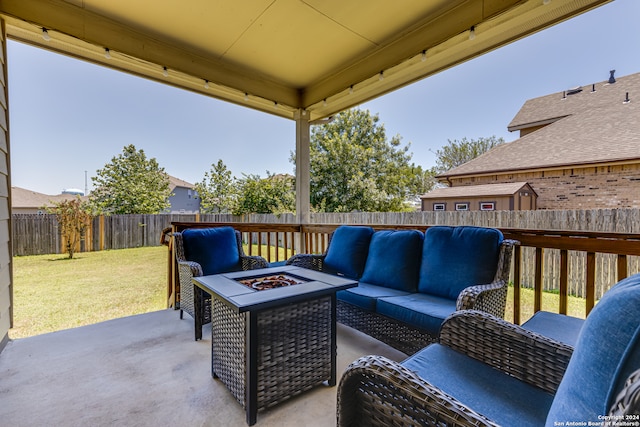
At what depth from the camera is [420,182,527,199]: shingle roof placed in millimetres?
3752

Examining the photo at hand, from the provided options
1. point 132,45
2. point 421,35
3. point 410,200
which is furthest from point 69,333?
point 410,200

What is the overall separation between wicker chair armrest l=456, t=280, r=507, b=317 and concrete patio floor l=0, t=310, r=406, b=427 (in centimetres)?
78

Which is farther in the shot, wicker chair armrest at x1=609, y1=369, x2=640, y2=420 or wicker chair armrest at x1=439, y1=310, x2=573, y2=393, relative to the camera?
wicker chair armrest at x1=439, y1=310, x2=573, y2=393

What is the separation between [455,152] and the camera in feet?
22.6

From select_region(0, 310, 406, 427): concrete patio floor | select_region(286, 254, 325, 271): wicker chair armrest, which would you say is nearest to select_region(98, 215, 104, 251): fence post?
select_region(0, 310, 406, 427): concrete patio floor

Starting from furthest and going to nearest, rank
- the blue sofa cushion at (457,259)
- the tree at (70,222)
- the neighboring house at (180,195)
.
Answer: the neighboring house at (180,195), the tree at (70,222), the blue sofa cushion at (457,259)

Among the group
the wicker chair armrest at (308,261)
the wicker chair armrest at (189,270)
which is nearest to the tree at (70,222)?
the wicker chair armrest at (189,270)

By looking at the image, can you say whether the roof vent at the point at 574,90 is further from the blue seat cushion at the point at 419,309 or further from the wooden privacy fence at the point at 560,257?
the blue seat cushion at the point at 419,309

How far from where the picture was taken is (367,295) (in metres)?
2.30

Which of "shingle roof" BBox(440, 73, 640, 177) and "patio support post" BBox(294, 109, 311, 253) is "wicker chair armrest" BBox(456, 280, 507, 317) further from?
"patio support post" BBox(294, 109, 311, 253)

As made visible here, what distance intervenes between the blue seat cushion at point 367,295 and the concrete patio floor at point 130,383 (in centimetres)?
40

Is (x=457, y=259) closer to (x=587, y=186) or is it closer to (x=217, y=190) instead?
(x=587, y=186)

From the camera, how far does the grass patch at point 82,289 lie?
314 cm

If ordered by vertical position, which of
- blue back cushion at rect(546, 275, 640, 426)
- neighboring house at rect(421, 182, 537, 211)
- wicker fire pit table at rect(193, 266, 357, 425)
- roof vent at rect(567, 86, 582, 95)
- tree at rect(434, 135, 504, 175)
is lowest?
wicker fire pit table at rect(193, 266, 357, 425)
